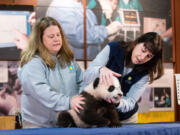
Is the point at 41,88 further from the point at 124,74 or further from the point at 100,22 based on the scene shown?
the point at 100,22

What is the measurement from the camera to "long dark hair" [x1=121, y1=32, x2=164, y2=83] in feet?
7.32

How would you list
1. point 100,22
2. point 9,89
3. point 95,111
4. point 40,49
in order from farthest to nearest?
point 100,22 < point 9,89 < point 40,49 < point 95,111

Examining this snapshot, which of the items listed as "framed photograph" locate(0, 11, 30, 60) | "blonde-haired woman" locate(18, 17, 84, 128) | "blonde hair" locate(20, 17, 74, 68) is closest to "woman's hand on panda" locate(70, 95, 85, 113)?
"blonde-haired woman" locate(18, 17, 84, 128)

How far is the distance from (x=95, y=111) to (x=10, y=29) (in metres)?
1.17

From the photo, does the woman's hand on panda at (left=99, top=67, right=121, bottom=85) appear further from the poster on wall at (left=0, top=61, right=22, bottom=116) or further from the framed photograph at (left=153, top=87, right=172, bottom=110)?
the poster on wall at (left=0, top=61, right=22, bottom=116)

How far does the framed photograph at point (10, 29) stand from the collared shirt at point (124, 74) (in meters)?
0.72

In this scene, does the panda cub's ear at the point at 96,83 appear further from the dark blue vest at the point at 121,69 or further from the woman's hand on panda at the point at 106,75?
the dark blue vest at the point at 121,69

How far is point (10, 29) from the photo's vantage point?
2365mm

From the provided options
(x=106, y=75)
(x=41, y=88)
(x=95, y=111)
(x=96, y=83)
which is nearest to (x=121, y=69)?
(x=106, y=75)

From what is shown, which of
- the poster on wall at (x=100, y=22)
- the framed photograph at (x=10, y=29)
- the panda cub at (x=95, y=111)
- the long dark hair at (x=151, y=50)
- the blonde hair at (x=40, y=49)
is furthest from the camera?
the poster on wall at (x=100, y=22)

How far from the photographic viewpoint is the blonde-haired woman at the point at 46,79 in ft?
6.44

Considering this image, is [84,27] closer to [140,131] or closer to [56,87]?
[56,87]

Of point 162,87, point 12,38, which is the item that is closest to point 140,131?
point 162,87

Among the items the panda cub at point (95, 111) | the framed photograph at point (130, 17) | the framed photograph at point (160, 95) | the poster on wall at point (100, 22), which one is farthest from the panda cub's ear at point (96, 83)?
the framed photograph at point (130, 17)
